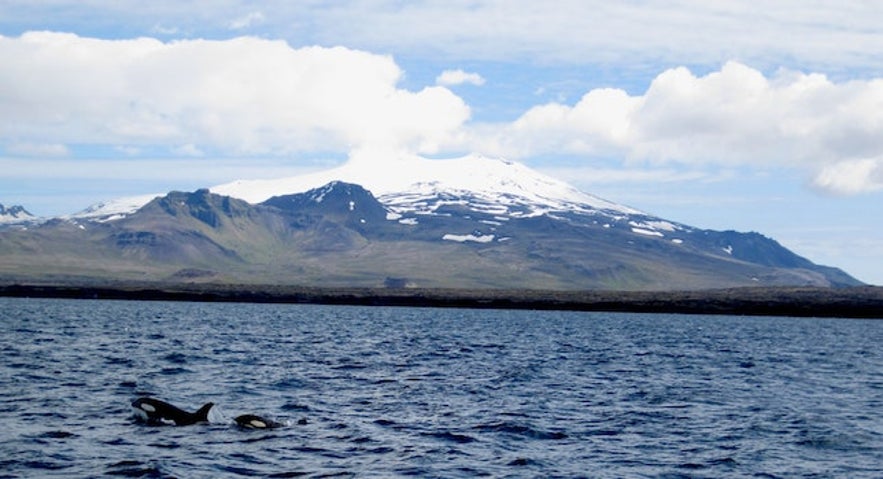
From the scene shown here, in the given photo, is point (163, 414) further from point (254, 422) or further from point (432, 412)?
point (432, 412)

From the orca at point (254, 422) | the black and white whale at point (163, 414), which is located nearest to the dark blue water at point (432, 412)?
the orca at point (254, 422)

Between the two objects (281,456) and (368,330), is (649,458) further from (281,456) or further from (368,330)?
(368,330)

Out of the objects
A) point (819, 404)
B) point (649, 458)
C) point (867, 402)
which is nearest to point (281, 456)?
point (649, 458)

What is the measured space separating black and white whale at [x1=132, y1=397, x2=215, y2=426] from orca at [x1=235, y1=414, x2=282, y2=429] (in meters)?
1.59

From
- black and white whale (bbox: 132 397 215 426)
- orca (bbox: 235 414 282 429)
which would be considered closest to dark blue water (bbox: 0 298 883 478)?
orca (bbox: 235 414 282 429)

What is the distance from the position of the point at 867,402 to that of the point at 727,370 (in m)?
19.1

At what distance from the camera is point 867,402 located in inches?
2105

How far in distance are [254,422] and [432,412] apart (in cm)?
877

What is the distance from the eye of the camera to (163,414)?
39875 mm

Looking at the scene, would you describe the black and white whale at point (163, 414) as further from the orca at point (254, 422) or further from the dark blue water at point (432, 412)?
the orca at point (254, 422)

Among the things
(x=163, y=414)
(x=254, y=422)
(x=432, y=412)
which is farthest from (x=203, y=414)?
(x=432, y=412)

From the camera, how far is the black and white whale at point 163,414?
39.7m

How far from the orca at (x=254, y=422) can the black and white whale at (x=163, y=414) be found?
1.59 metres

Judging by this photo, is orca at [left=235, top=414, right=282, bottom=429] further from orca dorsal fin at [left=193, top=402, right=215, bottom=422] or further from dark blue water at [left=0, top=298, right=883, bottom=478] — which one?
orca dorsal fin at [left=193, top=402, right=215, bottom=422]
